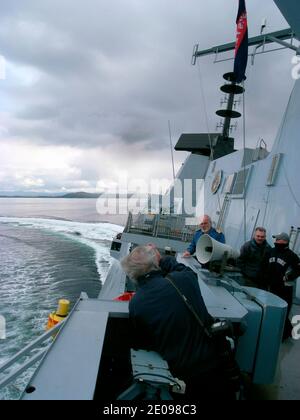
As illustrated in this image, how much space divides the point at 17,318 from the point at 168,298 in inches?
327

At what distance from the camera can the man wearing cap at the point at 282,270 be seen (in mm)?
3807

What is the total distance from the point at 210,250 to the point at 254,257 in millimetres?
1002

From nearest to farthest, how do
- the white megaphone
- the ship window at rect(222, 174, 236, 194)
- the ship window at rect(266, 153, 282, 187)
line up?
the white megaphone, the ship window at rect(266, 153, 282, 187), the ship window at rect(222, 174, 236, 194)

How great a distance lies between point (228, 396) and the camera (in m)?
2.03

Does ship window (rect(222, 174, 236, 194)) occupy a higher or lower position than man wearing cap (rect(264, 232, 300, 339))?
higher

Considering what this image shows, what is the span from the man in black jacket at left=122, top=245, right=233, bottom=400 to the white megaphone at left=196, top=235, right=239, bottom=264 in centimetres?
128

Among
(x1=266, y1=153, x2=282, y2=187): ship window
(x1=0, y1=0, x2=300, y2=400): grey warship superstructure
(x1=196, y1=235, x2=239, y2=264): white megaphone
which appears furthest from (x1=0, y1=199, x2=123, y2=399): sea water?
(x1=266, y1=153, x2=282, y2=187): ship window

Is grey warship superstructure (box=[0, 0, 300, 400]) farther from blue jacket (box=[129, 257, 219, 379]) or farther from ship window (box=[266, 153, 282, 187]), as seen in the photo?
blue jacket (box=[129, 257, 219, 379])

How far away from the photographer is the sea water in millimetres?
8102

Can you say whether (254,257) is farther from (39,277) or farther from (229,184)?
(39,277)

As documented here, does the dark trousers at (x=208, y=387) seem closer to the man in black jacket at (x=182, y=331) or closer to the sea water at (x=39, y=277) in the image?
the man in black jacket at (x=182, y=331)

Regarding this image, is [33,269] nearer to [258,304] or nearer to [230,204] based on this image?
[230,204]

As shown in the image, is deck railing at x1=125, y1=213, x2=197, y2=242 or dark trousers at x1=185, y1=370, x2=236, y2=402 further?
deck railing at x1=125, y1=213, x2=197, y2=242
